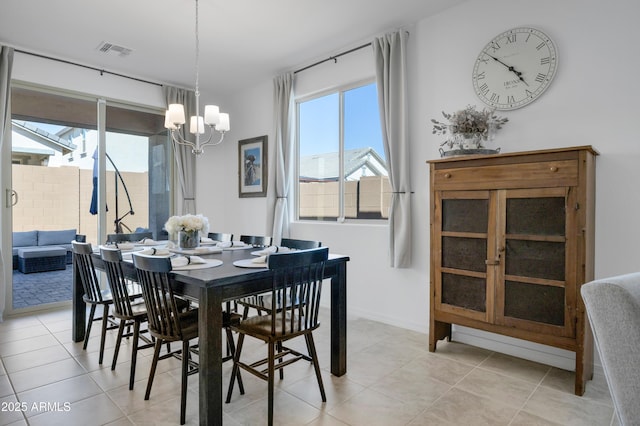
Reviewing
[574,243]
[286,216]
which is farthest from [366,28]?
[574,243]

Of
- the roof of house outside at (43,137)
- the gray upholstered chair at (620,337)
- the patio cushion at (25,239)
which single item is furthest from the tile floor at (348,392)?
the roof of house outside at (43,137)

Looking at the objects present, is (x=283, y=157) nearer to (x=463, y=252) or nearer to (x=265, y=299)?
(x=265, y=299)

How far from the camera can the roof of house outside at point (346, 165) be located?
3723 millimetres

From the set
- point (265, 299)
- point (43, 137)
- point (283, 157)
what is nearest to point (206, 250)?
point (265, 299)

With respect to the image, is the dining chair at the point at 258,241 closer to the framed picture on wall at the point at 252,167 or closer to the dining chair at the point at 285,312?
Result: the dining chair at the point at 285,312

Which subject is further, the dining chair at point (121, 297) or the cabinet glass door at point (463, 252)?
the cabinet glass door at point (463, 252)

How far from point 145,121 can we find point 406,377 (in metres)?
4.41

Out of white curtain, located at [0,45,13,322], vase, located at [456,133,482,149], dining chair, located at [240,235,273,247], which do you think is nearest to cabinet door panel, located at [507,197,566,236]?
vase, located at [456,133,482,149]

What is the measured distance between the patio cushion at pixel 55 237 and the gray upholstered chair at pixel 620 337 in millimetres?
5040

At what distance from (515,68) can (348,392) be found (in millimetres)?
2582

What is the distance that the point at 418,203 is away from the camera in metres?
3.29

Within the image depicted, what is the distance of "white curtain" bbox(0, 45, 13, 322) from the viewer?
3572mm

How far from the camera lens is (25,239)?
13.2 feet

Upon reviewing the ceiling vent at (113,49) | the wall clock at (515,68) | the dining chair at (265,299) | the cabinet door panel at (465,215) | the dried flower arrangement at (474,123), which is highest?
the ceiling vent at (113,49)
